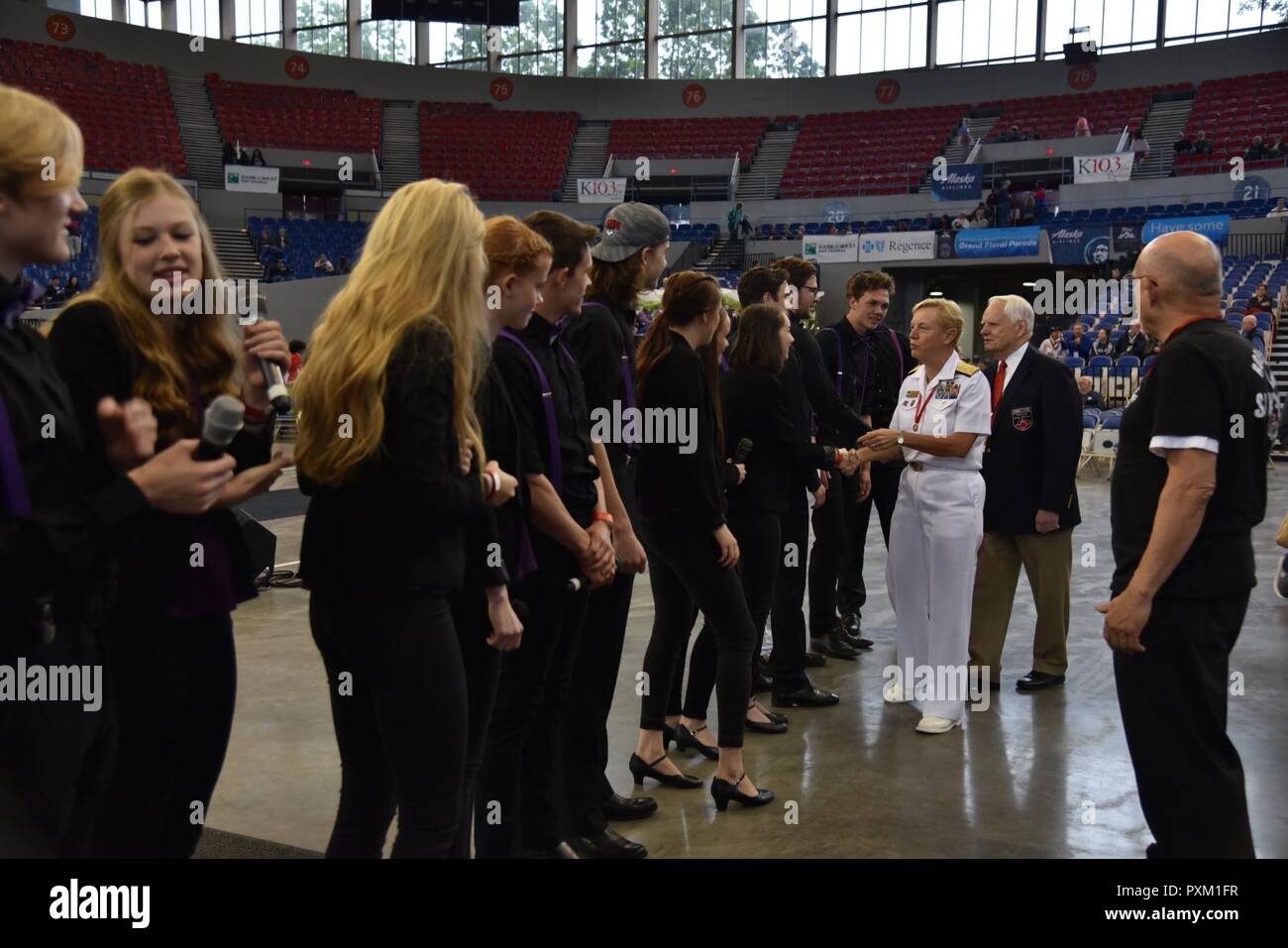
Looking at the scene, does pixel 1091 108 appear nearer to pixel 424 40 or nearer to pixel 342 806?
pixel 424 40

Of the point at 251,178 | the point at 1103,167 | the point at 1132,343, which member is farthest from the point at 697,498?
the point at 251,178

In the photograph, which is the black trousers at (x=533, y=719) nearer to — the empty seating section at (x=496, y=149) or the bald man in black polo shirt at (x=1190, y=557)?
the bald man in black polo shirt at (x=1190, y=557)

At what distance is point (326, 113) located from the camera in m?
27.8

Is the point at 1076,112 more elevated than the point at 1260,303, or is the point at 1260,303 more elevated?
the point at 1076,112

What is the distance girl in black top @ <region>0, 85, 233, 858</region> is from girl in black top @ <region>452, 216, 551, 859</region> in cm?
68

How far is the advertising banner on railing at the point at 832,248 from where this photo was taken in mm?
22922

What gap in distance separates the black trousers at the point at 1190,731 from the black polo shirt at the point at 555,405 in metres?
1.42

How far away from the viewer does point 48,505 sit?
5.12ft

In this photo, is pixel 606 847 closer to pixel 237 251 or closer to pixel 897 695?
pixel 897 695

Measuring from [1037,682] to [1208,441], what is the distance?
248 centimetres

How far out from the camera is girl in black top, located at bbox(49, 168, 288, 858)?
1911mm
